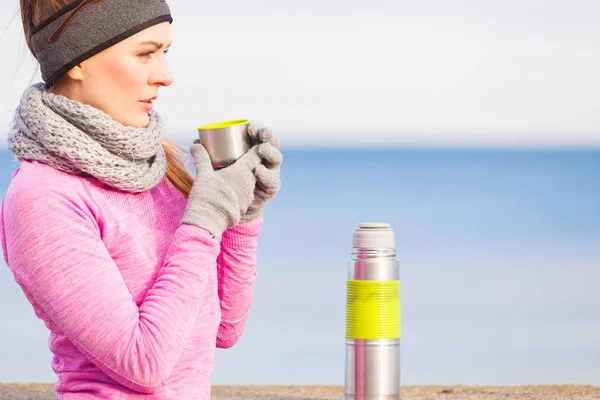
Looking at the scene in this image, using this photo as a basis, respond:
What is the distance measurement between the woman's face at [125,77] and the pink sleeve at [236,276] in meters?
0.35

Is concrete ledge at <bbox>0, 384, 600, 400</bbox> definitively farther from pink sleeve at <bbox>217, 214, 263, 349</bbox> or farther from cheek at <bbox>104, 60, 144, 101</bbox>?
cheek at <bbox>104, 60, 144, 101</bbox>

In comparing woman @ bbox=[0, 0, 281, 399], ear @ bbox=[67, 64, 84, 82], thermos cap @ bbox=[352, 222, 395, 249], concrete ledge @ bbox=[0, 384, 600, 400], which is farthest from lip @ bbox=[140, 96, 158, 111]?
concrete ledge @ bbox=[0, 384, 600, 400]

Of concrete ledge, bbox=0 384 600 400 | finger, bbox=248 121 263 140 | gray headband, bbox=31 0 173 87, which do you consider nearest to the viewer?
gray headband, bbox=31 0 173 87

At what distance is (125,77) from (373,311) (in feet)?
2.65

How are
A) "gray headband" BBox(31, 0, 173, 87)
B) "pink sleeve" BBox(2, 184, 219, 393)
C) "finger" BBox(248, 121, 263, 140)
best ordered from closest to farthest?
"pink sleeve" BBox(2, 184, 219, 393) → "gray headband" BBox(31, 0, 173, 87) → "finger" BBox(248, 121, 263, 140)

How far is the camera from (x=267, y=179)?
1.87 m

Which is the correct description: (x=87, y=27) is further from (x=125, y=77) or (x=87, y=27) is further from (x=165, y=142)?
(x=165, y=142)

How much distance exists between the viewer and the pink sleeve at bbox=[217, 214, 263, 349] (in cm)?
204

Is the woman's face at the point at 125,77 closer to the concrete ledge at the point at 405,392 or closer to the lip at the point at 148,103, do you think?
the lip at the point at 148,103

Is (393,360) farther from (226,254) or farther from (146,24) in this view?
(146,24)

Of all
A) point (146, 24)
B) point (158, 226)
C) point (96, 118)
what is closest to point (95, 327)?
point (158, 226)

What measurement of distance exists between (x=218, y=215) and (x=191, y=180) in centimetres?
29

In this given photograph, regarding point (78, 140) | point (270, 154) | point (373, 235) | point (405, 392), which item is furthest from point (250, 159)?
point (405, 392)

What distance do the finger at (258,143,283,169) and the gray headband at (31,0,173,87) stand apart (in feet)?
1.06
